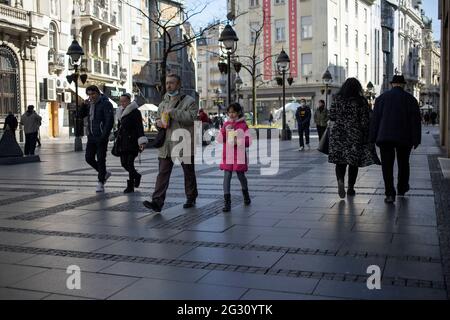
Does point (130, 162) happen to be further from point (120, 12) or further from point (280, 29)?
point (280, 29)

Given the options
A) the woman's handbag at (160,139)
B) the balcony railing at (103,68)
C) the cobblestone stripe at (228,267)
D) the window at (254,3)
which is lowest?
the cobblestone stripe at (228,267)

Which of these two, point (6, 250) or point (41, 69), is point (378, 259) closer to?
point (6, 250)

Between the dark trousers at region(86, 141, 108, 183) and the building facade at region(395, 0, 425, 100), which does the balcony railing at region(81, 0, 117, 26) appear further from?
the building facade at region(395, 0, 425, 100)

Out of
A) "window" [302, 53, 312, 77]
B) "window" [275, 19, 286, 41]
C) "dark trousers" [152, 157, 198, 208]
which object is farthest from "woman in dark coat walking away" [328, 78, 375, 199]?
"window" [275, 19, 286, 41]

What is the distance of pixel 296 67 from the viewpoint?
5297 cm

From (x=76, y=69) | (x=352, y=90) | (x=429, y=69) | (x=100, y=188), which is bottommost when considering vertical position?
(x=100, y=188)

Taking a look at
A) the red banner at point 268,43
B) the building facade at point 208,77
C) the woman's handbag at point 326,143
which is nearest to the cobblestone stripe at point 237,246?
the woman's handbag at point 326,143

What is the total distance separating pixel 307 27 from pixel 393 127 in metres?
46.5

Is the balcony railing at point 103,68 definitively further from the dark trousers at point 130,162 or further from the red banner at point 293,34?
the dark trousers at point 130,162

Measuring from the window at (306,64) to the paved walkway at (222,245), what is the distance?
44.0 metres

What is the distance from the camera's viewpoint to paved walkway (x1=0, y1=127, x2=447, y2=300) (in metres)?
4.13

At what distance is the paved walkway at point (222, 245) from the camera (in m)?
4.13

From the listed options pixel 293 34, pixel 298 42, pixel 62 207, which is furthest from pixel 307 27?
pixel 62 207

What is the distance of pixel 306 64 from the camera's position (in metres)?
A: 52.7
